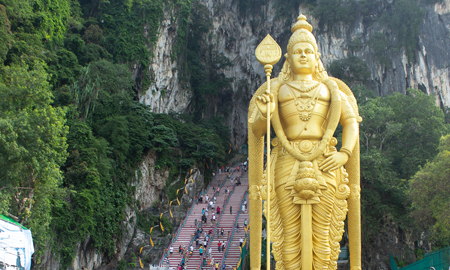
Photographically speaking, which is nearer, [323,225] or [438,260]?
[323,225]

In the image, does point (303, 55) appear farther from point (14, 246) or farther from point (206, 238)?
point (206, 238)

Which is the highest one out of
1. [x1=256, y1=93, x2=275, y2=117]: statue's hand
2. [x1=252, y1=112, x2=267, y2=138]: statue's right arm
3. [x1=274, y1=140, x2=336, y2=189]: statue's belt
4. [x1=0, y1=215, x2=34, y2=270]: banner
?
[x1=256, y1=93, x2=275, y2=117]: statue's hand

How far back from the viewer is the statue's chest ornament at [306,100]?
7.07 metres

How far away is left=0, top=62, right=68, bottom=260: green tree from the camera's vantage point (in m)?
11.9

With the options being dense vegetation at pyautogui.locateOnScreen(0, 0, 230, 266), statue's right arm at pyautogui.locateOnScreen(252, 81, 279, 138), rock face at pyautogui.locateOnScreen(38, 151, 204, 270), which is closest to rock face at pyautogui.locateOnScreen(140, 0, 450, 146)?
dense vegetation at pyautogui.locateOnScreen(0, 0, 230, 266)

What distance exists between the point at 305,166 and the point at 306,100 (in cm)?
107

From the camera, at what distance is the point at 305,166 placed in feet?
22.1

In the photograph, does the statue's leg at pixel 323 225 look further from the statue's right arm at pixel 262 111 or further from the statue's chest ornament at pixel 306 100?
the statue's right arm at pixel 262 111

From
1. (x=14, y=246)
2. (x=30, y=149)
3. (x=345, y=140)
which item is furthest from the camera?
(x=30, y=149)

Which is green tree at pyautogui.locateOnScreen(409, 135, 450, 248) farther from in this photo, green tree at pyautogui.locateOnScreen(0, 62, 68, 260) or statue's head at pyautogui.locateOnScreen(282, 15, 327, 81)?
green tree at pyautogui.locateOnScreen(0, 62, 68, 260)

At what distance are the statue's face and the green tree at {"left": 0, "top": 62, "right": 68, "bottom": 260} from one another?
763 centimetres

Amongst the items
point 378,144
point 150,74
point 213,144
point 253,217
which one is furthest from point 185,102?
point 253,217

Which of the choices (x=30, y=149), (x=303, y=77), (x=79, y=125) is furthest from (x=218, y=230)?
(x=303, y=77)

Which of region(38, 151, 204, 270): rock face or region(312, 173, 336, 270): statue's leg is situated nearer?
region(312, 173, 336, 270): statue's leg
